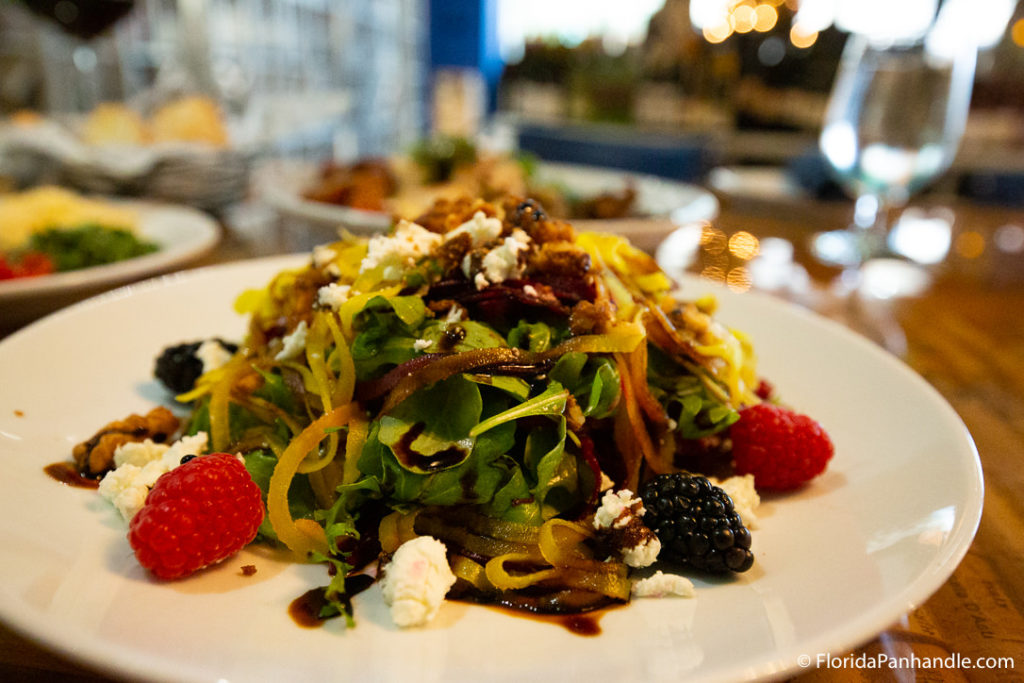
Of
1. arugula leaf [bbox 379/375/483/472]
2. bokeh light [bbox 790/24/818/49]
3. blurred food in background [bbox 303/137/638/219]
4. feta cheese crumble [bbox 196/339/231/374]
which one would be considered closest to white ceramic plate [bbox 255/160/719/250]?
blurred food in background [bbox 303/137/638/219]

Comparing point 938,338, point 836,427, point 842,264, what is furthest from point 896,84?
point 836,427

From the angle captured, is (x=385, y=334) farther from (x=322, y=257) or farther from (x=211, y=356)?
(x=211, y=356)

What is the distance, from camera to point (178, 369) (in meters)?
1.65

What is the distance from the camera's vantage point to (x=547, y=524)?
4.04ft

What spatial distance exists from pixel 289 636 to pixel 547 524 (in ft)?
1.51

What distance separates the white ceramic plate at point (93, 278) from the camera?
6.84 feet

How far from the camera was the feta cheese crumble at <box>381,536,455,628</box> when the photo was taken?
99 cm

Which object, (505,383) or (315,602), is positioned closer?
(315,602)

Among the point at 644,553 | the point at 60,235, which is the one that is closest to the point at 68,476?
the point at 644,553

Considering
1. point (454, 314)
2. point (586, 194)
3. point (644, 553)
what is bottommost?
point (644, 553)

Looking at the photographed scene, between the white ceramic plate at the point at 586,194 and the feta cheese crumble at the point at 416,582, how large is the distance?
163 centimetres

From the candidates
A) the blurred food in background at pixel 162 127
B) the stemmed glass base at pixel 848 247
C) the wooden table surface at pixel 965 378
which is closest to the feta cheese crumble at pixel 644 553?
the wooden table surface at pixel 965 378

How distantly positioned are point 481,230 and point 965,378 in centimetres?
164

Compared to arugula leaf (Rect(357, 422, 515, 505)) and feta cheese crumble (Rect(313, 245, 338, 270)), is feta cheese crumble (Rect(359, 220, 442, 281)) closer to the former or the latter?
feta cheese crumble (Rect(313, 245, 338, 270))
